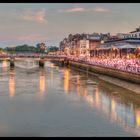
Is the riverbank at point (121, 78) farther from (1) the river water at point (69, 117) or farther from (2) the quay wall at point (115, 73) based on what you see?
(1) the river water at point (69, 117)

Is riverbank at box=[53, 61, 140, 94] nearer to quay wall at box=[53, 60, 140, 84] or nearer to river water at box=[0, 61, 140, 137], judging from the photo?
quay wall at box=[53, 60, 140, 84]

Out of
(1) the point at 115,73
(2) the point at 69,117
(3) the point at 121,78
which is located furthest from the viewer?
(1) the point at 115,73

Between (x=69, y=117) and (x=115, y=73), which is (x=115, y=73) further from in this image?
(x=69, y=117)

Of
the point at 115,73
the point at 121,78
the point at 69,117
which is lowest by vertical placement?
the point at 69,117

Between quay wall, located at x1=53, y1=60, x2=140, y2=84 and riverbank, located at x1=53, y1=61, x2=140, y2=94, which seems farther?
quay wall, located at x1=53, y1=60, x2=140, y2=84

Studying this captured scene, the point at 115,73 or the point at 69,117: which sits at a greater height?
the point at 115,73

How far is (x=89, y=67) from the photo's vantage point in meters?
88.2

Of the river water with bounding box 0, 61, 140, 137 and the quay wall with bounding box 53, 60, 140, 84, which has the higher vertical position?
the quay wall with bounding box 53, 60, 140, 84

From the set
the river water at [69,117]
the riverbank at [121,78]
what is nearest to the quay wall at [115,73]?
the riverbank at [121,78]

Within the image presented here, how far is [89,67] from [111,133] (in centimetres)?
7034

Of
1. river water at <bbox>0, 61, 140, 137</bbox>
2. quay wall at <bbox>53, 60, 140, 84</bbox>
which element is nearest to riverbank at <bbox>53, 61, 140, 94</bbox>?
quay wall at <bbox>53, 60, 140, 84</bbox>

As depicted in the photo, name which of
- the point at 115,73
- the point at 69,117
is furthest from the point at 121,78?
the point at 69,117
